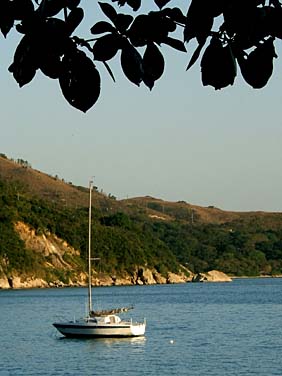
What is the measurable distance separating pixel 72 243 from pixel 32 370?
9592 cm

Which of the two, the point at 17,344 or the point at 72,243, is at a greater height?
the point at 72,243

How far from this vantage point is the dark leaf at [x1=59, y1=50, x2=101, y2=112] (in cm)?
260

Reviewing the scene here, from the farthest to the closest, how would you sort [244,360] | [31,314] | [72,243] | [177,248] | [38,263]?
[177,248] → [72,243] → [38,263] → [31,314] → [244,360]

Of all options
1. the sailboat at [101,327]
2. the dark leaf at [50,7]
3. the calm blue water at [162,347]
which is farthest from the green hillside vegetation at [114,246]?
the dark leaf at [50,7]

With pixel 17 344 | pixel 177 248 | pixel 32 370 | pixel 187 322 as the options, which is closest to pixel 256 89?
pixel 32 370

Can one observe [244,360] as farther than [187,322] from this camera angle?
No

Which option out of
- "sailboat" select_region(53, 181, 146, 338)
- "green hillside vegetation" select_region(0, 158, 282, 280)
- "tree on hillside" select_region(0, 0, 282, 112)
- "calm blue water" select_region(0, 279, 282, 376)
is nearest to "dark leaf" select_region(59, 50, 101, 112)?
"tree on hillside" select_region(0, 0, 282, 112)

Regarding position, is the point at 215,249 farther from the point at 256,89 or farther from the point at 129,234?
the point at 256,89

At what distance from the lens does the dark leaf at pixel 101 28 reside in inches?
101

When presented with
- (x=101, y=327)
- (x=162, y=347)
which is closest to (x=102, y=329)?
(x=101, y=327)

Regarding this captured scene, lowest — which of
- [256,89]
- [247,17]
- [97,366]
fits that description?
[97,366]

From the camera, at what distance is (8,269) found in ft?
401

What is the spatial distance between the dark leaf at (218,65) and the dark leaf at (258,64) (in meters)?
0.03

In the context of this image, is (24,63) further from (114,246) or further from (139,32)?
(114,246)
